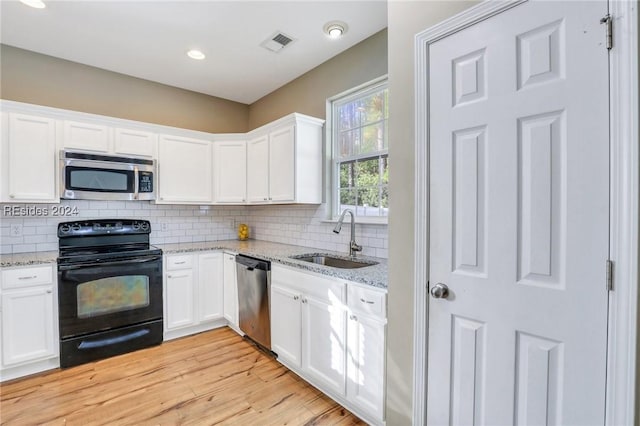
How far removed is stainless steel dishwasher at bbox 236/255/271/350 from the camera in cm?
266

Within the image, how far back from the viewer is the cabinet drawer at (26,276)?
2.34m

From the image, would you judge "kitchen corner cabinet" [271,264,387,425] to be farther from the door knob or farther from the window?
the window

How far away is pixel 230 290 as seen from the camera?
326 cm

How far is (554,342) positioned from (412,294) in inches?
22.1

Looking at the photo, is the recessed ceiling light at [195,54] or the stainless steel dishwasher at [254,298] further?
the recessed ceiling light at [195,54]

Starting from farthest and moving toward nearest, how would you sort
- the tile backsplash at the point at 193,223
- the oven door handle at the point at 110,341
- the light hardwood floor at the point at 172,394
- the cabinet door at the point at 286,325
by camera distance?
1. the tile backsplash at the point at 193,223
2. the oven door handle at the point at 110,341
3. the cabinet door at the point at 286,325
4. the light hardwood floor at the point at 172,394

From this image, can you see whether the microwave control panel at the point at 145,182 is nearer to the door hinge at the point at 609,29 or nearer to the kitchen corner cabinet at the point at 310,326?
the kitchen corner cabinet at the point at 310,326

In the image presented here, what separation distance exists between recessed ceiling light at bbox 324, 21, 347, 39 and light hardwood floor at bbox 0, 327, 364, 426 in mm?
2805

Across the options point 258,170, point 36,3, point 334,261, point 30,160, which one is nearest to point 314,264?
point 334,261

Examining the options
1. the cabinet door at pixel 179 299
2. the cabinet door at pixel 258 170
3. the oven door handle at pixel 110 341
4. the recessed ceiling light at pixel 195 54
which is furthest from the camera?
the cabinet door at pixel 258 170

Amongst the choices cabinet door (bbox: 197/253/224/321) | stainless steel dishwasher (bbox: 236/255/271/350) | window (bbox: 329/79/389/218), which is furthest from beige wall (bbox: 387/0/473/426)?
cabinet door (bbox: 197/253/224/321)

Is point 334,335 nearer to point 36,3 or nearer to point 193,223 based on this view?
point 193,223

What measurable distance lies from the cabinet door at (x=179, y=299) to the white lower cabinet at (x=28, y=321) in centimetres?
85

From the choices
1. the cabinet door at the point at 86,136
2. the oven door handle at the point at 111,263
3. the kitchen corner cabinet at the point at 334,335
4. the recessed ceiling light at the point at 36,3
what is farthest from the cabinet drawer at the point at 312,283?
the recessed ceiling light at the point at 36,3
